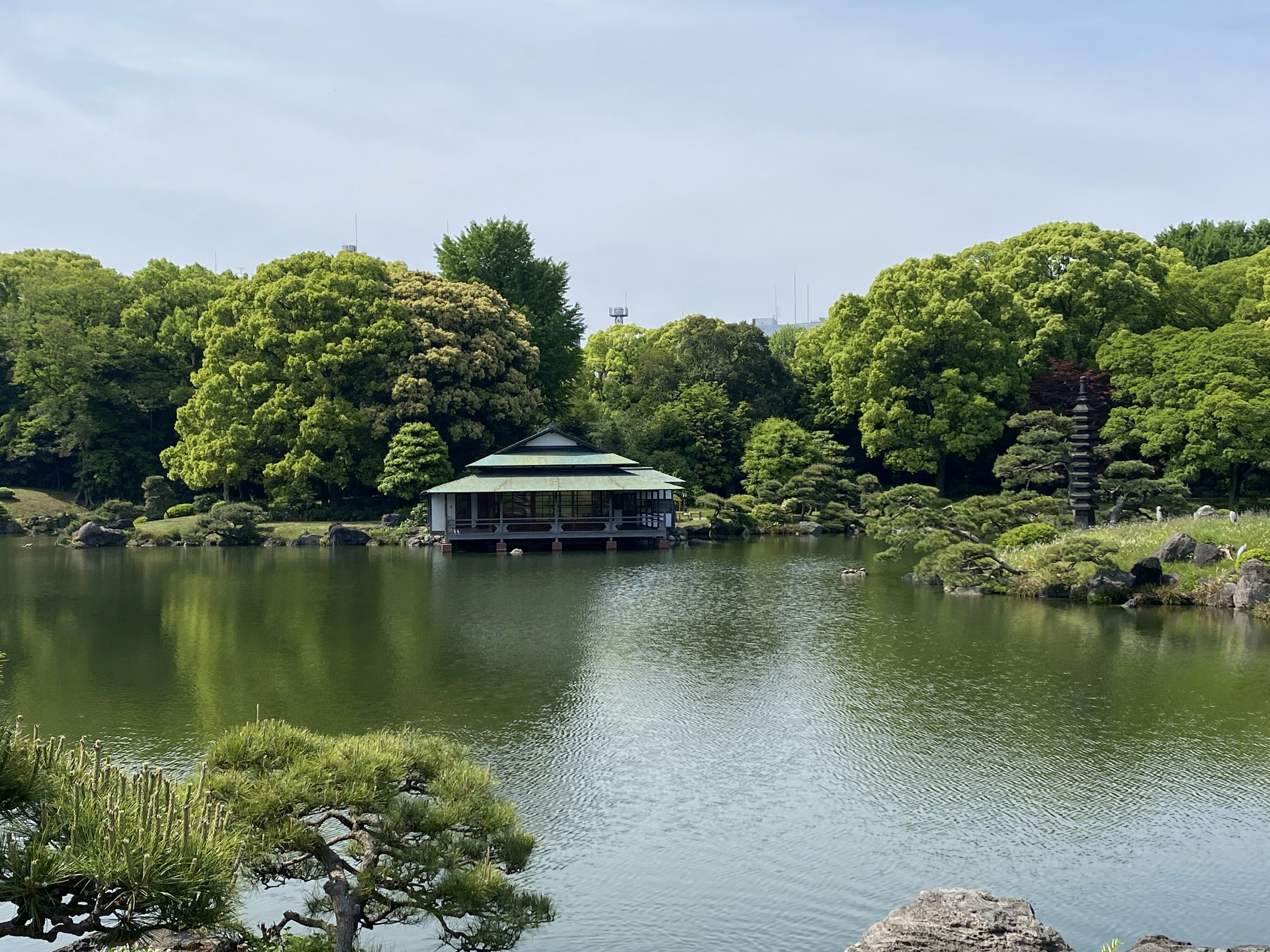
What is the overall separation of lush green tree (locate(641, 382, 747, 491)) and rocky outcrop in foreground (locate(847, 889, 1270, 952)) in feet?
114

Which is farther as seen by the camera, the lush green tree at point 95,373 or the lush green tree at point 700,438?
the lush green tree at point 95,373

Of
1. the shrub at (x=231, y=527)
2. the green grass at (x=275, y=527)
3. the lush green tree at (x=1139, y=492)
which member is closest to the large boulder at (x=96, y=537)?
the green grass at (x=275, y=527)

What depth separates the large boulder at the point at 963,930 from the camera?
6402 mm

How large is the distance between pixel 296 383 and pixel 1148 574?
1150 inches

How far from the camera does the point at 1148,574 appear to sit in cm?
2120

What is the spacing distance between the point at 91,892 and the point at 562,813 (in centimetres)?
577

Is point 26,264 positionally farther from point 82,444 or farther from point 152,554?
point 152,554

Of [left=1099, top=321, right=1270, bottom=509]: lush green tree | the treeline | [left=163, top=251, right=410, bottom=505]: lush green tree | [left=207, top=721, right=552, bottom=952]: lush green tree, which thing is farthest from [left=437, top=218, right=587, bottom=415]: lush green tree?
[left=207, top=721, right=552, bottom=952]: lush green tree

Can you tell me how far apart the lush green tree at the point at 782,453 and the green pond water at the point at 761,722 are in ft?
53.7

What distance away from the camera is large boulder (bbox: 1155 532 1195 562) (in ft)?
72.2

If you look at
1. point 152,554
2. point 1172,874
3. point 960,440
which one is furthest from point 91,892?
point 960,440

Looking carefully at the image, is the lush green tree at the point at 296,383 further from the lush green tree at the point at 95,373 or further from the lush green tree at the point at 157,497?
the lush green tree at the point at 95,373

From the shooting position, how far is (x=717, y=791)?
424 inches

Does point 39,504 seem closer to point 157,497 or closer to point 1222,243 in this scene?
point 157,497
